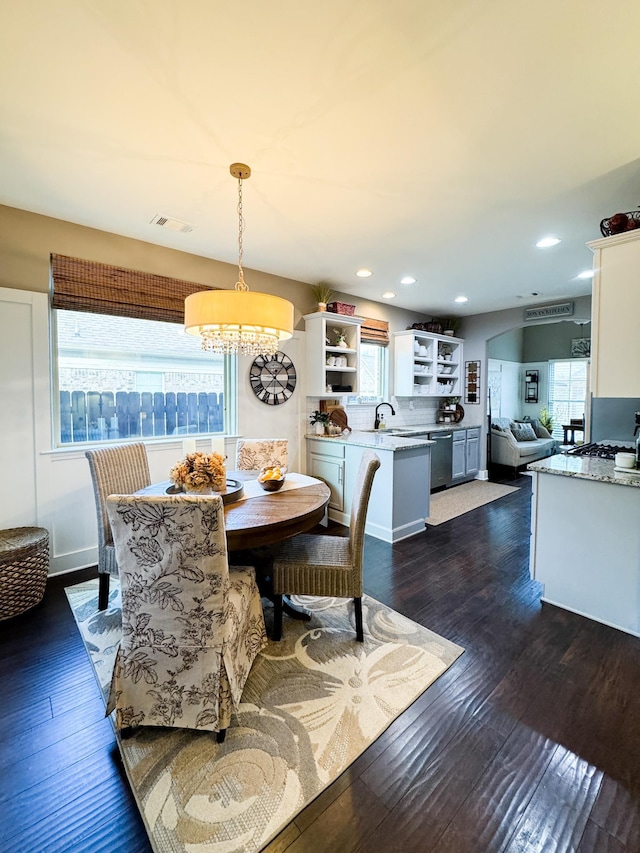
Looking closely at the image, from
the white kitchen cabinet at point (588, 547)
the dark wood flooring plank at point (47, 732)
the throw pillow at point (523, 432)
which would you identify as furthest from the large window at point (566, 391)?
the dark wood flooring plank at point (47, 732)

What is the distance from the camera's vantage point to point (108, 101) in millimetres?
1658

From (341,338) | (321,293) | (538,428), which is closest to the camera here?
(321,293)

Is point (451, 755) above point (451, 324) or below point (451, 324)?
below

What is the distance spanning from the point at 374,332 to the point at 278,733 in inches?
182

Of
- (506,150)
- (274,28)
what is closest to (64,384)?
(274,28)

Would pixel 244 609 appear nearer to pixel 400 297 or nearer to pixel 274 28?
pixel 274 28

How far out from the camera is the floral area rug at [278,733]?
124cm

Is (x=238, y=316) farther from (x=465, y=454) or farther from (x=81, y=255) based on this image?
(x=465, y=454)

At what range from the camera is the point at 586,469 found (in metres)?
2.43

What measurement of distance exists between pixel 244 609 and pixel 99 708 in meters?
0.78

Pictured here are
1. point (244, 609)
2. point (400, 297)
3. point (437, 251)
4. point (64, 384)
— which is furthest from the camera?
point (400, 297)

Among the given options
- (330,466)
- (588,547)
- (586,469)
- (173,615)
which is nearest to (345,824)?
(173,615)

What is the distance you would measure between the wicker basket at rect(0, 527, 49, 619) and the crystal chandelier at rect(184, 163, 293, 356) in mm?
1756

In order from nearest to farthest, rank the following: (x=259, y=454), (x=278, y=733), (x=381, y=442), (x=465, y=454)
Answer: (x=278, y=733) < (x=259, y=454) < (x=381, y=442) < (x=465, y=454)
